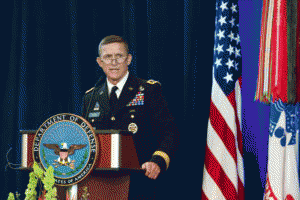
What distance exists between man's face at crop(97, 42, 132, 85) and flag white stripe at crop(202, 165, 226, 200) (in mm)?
800

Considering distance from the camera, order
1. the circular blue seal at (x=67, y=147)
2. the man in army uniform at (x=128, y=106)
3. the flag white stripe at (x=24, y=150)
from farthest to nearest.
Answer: the man in army uniform at (x=128, y=106) < the flag white stripe at (x=24, y=150) < the circular blue seal at (x=67, y=147)

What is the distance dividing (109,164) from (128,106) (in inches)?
26.7

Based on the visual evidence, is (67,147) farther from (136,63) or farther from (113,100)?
(136,63)

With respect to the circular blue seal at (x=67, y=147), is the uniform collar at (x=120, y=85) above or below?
above

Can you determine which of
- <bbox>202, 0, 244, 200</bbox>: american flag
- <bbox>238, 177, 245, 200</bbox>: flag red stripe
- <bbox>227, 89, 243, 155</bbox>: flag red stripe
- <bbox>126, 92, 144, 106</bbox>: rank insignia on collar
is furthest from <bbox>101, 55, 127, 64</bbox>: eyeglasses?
<bbox>238, 177, 245, 200</bbox>: flag red stripe

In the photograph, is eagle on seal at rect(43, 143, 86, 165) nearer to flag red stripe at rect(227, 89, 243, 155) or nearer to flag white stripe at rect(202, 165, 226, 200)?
flag white stripe at rect(202, 165, 226, 200)

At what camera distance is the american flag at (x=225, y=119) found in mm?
2521

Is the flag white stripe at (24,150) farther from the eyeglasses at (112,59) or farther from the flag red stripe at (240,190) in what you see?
the flag red stripe at (240,190)

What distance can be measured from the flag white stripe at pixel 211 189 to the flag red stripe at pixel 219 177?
0.06 feet

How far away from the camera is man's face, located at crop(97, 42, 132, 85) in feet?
8.36

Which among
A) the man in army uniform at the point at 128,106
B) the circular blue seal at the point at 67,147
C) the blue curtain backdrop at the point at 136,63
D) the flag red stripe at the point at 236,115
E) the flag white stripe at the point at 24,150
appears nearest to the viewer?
the circular blue seal at the point at 67,147

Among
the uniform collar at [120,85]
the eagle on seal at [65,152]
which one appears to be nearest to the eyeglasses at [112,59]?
the uniform collar at [120,85]

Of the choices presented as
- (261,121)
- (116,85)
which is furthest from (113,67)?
(261,121)

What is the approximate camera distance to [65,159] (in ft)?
6.16
